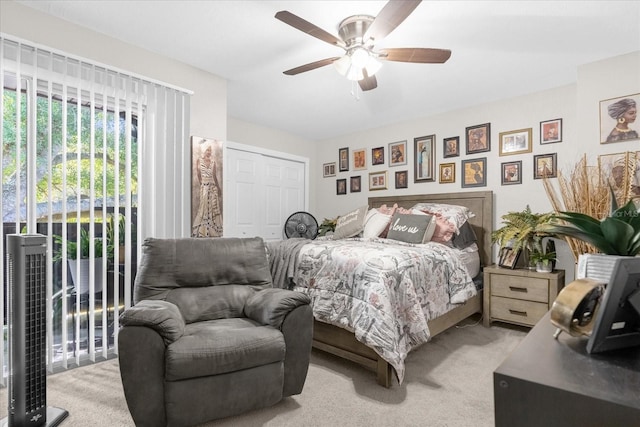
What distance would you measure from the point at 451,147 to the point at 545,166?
3.20 ft

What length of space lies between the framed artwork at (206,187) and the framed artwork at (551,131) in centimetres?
317

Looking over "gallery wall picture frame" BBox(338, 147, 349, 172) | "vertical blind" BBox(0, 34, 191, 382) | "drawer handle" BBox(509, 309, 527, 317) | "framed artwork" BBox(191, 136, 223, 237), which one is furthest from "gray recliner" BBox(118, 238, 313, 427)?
"gallery wall picture frame" BBox(338, 147, 349, 172)

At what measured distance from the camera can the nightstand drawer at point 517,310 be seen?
296 cm

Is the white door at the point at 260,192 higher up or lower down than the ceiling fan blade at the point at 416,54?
lower down

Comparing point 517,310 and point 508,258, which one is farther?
point 508,258

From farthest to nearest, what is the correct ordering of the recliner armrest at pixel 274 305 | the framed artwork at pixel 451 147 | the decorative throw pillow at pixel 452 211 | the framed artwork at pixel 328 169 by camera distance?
the framed artwork at pixel 328 169, the framed artwork at pixel 451 147, the decorative throw pillow at pixel 452 211, the recliner armrest at pixel 274 305

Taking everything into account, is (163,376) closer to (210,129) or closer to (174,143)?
(174,143)

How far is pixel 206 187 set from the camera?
119 inches

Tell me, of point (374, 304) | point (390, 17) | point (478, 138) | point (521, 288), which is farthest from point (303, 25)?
point (521, 288)

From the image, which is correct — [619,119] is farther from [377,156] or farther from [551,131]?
[377,156]

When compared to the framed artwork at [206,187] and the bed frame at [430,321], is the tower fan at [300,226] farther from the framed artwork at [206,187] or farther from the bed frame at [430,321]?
the framed artwork at [206,187]

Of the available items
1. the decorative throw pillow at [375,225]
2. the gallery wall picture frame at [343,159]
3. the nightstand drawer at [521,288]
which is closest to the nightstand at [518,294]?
the nightstand drawer at [521,288]

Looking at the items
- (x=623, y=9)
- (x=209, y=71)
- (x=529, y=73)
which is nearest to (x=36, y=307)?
(x=209, y=71)

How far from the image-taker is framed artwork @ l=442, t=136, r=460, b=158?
3.93 metres
